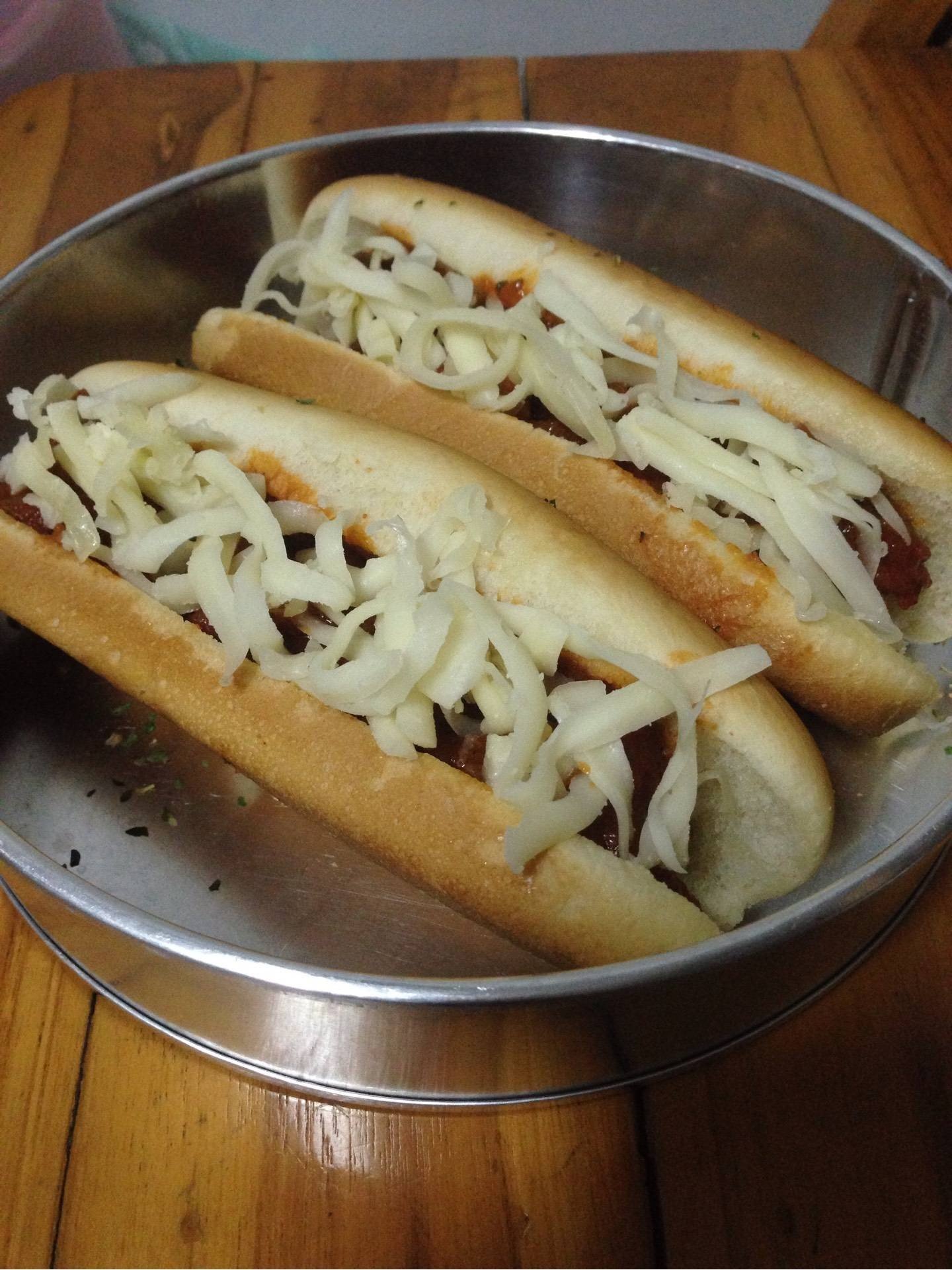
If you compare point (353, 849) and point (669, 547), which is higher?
point (669, 547)

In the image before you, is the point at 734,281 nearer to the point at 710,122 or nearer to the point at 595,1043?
the point at 710,122

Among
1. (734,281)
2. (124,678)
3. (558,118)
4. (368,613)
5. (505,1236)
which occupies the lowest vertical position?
(505,1236)

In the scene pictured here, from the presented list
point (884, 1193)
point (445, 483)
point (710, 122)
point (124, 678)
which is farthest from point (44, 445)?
point (710, 122)

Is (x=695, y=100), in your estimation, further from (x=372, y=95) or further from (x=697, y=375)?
(x=697, y=375)

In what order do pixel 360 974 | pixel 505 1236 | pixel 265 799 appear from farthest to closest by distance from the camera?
1. pixel 265 799
2. pixel 505 1236
3. pixel 360 974

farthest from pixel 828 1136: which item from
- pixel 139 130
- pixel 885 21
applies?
pixel 885 21

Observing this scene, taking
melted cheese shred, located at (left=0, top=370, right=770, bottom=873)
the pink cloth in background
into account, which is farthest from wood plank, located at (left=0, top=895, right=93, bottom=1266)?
the pink cloth in background

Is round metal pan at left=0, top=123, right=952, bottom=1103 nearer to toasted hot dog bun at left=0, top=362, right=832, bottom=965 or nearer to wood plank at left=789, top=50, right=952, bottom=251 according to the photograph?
toasted hot dog bun at left=0, top=362, right=832, bottom=965
